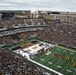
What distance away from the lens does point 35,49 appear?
3145 cm

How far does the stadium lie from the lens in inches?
701

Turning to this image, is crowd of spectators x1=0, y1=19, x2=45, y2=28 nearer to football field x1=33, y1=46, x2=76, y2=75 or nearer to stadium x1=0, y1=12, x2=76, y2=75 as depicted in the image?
stadium x1=0, y1=12, x2=76, y2=75

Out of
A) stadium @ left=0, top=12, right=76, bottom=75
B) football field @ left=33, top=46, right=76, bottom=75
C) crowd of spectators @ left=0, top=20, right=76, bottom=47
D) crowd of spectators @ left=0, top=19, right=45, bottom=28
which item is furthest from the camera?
crowd of spectators @ left=0, top=19, right=45, bottom=28

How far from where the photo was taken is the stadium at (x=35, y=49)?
701 inches

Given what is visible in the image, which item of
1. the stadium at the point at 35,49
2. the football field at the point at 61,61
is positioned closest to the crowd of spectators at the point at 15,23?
the stadium at the point at 35,49

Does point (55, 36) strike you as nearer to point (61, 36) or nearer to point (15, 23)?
point (61, 36)

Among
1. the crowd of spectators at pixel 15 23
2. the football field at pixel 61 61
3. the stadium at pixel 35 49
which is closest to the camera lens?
the stadium at pixel 35 49

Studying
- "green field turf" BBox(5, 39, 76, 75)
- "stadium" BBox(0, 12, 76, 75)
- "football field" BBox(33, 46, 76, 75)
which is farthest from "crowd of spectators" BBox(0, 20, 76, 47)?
"football field" BBox(33, 46, 76, 75)

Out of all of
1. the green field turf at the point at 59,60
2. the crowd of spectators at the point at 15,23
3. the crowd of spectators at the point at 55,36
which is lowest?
the green field turf at the point at 59,60

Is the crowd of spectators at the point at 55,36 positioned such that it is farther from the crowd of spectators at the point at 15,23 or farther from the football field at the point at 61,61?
the football field at the point at 61,61

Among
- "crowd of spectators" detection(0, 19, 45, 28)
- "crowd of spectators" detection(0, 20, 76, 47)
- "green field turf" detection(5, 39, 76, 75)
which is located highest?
"crowd of spectators" detection(0, 19, 45, 28)

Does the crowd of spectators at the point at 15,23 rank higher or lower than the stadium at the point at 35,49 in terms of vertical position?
higher

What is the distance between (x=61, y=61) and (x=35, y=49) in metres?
7.79

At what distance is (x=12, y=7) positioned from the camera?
7.12 meters
